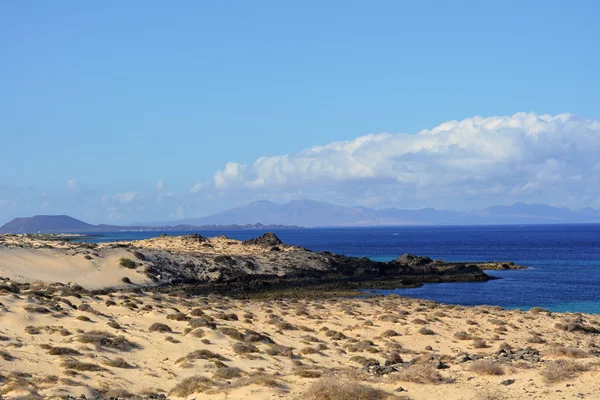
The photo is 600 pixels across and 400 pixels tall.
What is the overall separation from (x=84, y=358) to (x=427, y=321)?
22623mm

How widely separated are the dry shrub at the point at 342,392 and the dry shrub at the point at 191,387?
14.8ft

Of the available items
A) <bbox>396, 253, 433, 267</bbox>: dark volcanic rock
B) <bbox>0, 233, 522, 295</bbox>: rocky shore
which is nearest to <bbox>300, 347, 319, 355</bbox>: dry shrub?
<bbox>0, 233, 522, 295</bbox>: rocky shore

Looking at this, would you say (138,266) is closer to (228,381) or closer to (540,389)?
(228,381)

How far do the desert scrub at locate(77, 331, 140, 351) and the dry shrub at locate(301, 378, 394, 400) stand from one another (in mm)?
13969

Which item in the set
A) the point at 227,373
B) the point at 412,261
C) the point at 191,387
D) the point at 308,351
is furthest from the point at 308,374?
the point at 412,261

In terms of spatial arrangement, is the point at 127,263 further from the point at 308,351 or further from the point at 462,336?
the point at 462,336

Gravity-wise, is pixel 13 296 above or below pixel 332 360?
above

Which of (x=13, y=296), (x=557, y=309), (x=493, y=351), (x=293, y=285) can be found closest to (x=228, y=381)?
(x=493, y=351)

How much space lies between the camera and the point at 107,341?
29.1 metres

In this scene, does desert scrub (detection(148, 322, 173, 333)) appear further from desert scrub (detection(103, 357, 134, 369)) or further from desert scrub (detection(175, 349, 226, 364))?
desert scrub (detection(103, 357, 134, 369))

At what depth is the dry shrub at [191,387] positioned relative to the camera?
68.4 feet

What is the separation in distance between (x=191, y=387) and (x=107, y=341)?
9.58 m

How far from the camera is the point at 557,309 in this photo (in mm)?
52781

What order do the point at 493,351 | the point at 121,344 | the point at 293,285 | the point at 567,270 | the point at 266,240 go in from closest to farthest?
the point at 121,344 → the point at 493,351 → the point at 293,285 → the point at 567,270 → the point at 266,240
